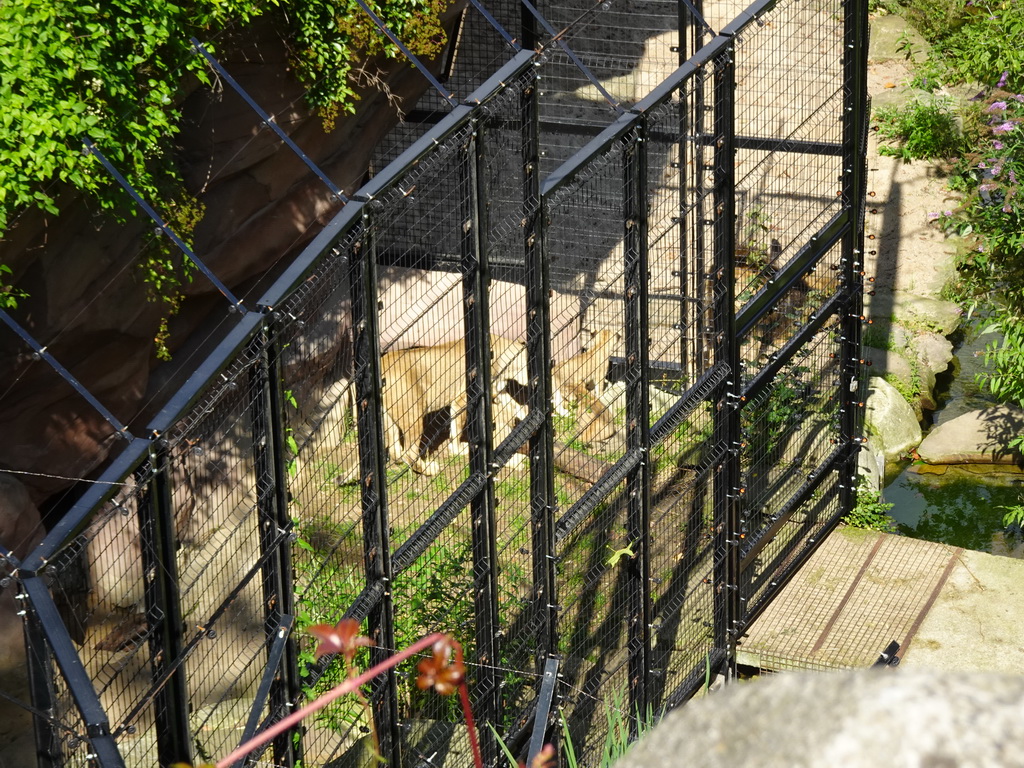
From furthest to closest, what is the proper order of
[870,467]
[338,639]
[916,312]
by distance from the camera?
[916,312]
[870,467]
[338,639]

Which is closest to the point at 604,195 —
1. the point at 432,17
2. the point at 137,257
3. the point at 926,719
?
the point at 432,17

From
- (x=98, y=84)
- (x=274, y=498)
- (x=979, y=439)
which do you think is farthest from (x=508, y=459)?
(x=979, y=439)

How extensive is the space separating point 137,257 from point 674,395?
3.09 meters

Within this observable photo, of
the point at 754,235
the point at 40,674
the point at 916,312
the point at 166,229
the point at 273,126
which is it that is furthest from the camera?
the point at 916,312

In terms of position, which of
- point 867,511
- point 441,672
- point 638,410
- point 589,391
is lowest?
point 867,511

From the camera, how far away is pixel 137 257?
7.07 m

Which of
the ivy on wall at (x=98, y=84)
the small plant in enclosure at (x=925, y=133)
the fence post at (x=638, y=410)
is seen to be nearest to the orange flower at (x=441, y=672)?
the fence post at (x=638, y=410)

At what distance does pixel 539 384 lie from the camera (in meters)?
4.98

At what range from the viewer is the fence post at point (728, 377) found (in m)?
5.85

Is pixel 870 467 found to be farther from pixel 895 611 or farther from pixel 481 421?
pixel 481 421

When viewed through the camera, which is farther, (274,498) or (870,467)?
(870,467)

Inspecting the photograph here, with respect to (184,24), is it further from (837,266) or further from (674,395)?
(837,266)

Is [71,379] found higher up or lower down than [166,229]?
lower down

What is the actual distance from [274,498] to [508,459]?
1.22 metres
